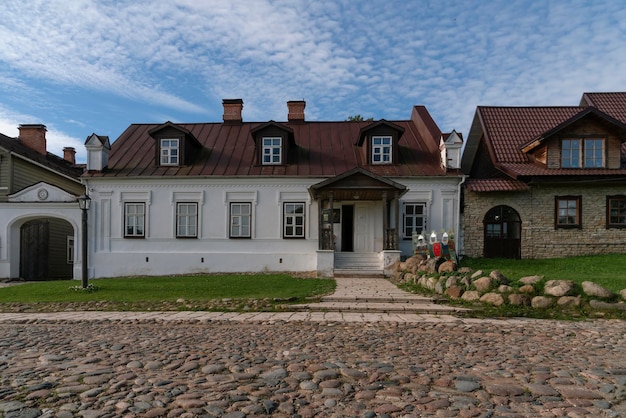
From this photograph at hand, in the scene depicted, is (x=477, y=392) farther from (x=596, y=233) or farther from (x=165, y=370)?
(x=596, y=233)

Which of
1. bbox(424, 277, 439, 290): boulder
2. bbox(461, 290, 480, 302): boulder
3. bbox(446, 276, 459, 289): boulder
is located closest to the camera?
bbox(461, 290, 480, 302): boulder

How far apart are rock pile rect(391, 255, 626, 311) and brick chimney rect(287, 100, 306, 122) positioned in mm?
12842

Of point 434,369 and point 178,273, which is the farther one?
point 178,273

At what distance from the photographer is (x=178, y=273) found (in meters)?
18.9

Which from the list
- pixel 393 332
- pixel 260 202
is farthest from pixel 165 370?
pixel 260 202

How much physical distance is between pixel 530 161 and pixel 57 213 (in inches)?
760

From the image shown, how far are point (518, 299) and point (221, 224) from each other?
12235 millimetres

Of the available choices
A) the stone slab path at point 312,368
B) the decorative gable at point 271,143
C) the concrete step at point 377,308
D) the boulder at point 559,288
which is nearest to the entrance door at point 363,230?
the decorative gable at point 271,143

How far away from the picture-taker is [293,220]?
62.5 ft

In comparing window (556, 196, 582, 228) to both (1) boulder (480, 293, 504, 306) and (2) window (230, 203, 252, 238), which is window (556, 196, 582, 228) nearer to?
(1) boulder (480, 293, 504, 306)

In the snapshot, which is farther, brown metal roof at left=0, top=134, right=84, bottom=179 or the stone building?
brown metal roof at left=0, top=134, right=84, bottom=179

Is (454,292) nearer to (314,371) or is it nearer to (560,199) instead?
(314,371)

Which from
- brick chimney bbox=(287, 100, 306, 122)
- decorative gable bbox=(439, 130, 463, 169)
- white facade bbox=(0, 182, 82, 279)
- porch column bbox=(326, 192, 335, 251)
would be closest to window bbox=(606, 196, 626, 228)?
decorative gable bbox=(439, 130, 463, 169)

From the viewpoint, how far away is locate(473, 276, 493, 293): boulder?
35.0ft
